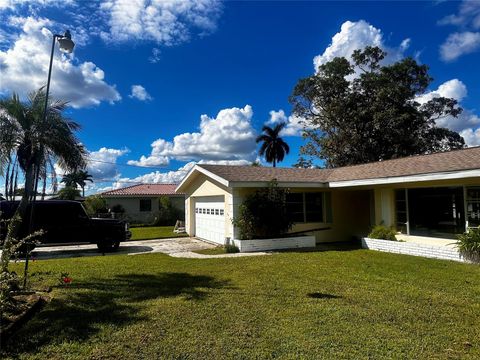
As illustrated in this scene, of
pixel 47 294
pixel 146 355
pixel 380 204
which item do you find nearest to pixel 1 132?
pixel 47 294

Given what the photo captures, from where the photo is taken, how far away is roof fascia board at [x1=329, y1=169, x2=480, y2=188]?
9516mm

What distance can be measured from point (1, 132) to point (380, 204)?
13037 mm

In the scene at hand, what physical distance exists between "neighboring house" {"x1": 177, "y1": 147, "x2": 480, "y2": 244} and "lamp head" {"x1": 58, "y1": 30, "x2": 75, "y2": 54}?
23.4 ft

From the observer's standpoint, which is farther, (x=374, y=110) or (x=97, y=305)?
(x=374, y=110)

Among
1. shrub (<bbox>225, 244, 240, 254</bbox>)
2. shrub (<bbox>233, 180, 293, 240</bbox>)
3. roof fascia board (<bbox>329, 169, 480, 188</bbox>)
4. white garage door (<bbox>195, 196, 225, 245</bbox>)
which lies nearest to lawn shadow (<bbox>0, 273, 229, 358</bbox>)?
shrub (<bbox>225, 244, 240, 254</bbox>)

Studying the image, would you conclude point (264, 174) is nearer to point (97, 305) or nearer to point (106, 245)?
point (106, 245)

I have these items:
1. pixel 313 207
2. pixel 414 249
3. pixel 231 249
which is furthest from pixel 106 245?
pixel 414 249

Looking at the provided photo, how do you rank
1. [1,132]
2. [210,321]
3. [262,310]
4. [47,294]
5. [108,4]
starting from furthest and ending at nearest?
[108,4]
[1,132]
[47,294]
[262,310]
[210,321]

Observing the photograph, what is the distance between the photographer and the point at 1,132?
7480mm

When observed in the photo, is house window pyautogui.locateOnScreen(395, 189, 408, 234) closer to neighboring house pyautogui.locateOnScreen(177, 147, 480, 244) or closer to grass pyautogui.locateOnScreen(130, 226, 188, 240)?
neighboring house pyautogui.locateOnScreen(177, 147, 480, 244)

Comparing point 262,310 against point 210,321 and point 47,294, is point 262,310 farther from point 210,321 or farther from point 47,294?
point 47,294

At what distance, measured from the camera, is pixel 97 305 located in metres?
5.91

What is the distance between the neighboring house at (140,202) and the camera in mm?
30828

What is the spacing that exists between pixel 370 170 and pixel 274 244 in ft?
17.2
